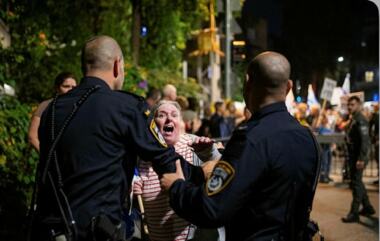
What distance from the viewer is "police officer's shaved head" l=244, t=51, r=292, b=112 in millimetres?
2957

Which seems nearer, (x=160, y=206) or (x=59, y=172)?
(x=59, y=172)

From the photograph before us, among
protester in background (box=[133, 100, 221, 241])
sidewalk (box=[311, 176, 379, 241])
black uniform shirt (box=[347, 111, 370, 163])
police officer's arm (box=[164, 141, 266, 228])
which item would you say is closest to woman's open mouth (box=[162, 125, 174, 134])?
protester in background (box=[133, 100, 221, 241])

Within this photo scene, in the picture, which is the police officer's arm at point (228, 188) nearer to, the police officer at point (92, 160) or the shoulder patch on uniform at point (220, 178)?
the shoulder patch on uniform at point (220, 178)

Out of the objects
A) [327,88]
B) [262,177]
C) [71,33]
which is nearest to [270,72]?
[262,177]

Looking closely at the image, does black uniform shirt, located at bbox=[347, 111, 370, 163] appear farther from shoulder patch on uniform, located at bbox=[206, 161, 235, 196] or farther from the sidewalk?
shoulder patch on uniform, located at bbox=[206, 161, 235, 196]

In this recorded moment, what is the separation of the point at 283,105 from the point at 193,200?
2.05ft

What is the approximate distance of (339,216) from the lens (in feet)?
33.3

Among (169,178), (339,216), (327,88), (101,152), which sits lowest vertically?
(339,216)

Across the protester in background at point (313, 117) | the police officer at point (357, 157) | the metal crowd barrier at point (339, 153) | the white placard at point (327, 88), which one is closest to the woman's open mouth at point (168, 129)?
the police officer at point (357, 157)

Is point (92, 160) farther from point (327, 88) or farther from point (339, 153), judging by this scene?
point (339, 153)

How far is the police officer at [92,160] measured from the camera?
120 inches

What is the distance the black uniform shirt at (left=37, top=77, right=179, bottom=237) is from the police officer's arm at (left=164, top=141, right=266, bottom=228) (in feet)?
1.19

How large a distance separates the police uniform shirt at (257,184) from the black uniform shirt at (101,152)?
0.32 metres

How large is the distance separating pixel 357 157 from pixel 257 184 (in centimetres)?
768
